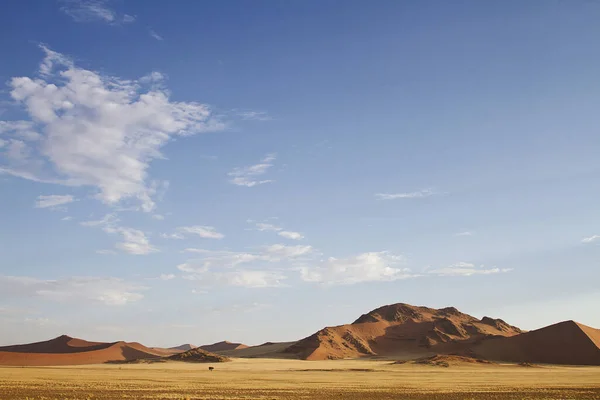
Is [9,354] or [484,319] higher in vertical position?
[484,319]

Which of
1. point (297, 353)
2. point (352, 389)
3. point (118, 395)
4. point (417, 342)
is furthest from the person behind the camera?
point (417, 342)

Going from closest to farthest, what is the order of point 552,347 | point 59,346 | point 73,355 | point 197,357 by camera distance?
point 552,347
point 197,357
point 73,355
point 59,346

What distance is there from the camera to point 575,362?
365 ft

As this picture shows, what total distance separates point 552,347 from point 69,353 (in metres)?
139

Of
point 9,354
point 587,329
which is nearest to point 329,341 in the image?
point 587,329

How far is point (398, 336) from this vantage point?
524 ft

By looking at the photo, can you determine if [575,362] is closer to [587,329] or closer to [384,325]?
[587,329]

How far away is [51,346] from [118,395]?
154905 millimetres

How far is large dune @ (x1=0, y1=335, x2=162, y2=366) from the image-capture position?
144500 millimetres

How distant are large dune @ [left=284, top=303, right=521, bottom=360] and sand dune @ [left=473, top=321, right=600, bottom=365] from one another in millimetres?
8240

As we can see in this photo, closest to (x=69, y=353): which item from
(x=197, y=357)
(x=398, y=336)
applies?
(x=197, y=357)

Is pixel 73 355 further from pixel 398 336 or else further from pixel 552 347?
pixel 552 347

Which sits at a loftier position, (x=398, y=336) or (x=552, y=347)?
(x=398, y=336)

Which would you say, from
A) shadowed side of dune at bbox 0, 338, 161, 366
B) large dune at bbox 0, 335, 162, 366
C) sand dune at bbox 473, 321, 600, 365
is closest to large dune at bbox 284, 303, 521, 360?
sand dune at bbox 473, 321, 600, 365
